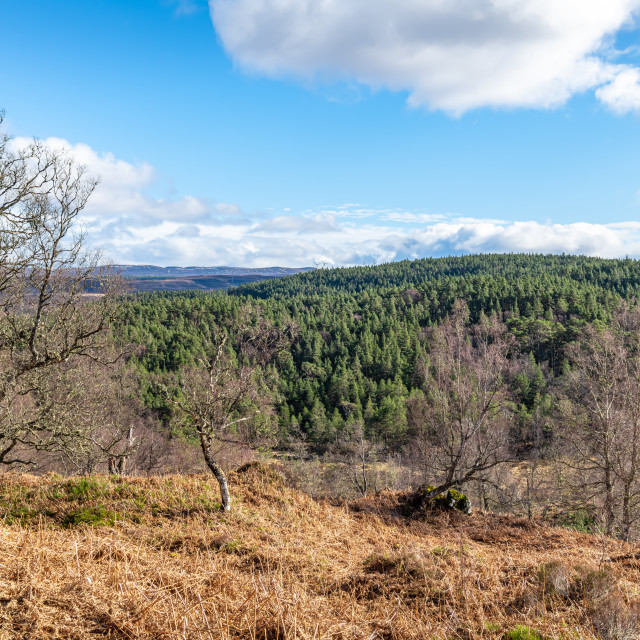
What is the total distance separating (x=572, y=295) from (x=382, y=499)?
326ft

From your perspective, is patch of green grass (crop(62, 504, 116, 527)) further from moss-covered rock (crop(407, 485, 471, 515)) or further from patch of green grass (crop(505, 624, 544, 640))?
moss-covered rock (crop(407, 485, 471, 515))

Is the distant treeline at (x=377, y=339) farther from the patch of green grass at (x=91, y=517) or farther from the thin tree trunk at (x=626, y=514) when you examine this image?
the patch of green grass at (x=91, y=517)

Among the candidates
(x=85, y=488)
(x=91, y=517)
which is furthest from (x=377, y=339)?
(x=91, y=517)

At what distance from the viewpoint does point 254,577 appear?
5633 mm

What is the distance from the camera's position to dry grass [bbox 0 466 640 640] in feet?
12.6

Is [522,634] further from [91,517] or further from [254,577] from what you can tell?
[91,517]

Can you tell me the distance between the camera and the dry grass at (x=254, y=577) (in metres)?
3.85

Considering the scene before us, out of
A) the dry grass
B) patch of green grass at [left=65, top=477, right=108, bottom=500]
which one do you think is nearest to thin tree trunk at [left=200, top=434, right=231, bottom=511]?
the dry grass

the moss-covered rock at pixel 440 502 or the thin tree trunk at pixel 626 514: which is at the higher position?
the moss-covered rock at pixel 440 502

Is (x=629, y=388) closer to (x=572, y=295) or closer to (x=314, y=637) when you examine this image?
(x=314, y=637)

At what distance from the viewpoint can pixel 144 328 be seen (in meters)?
83.5

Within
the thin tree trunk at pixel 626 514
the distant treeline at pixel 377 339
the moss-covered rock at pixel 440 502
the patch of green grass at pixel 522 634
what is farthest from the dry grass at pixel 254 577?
the distant treeline at pixel 377 339

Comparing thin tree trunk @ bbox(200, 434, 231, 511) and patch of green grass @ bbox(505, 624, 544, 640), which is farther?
thin tree trunk @ bbox(200, 434, 231, 511)

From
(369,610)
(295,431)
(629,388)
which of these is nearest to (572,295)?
(295,431)
